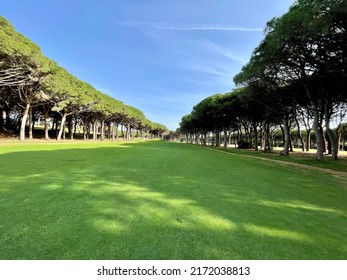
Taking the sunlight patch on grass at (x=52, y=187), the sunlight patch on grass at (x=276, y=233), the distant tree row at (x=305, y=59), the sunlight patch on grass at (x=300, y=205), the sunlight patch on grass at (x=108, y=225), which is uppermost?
the distant tree row at (x=305, y=59)

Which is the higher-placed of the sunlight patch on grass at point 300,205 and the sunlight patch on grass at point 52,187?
the sunlight patch on grass at point 52,187

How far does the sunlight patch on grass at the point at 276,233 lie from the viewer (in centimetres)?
414

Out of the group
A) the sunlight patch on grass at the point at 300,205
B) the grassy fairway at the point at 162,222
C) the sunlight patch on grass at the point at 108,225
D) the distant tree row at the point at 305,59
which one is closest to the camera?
the grassy fairway at the point at 162,222

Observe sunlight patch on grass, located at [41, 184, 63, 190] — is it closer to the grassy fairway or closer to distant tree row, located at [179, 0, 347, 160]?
the grassy fairway

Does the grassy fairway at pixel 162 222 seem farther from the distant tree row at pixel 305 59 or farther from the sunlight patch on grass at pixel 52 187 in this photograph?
the distant tree row at pixel 305 59

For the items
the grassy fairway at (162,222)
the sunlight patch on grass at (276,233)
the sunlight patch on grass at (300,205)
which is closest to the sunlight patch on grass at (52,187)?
the grassy fairway at (162,222)

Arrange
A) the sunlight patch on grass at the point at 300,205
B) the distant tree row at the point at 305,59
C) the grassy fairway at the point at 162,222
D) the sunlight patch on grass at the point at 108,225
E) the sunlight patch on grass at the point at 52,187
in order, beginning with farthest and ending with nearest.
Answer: the distant tree row at the point at 305,59 < the sunlight patch on grass at the point at 52,187 < the sunlight patch on grass at the point at 300,205 < the sunlight patch on grass at the point at 108,225 < the grassy fairway at the point at 162,222

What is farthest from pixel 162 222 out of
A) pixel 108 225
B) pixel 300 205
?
pixel 300 205

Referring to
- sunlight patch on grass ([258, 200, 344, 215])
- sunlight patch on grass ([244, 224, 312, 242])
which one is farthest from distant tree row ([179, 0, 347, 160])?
sunlight patch on grass ([244, 224, 312, 242])

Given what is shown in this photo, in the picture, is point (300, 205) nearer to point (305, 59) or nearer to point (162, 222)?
point (162, 222)

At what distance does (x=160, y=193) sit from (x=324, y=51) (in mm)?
18412

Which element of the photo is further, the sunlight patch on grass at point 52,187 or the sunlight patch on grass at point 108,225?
the sunlight patch on grass at point 52,187

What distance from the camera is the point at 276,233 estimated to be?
4.27m
